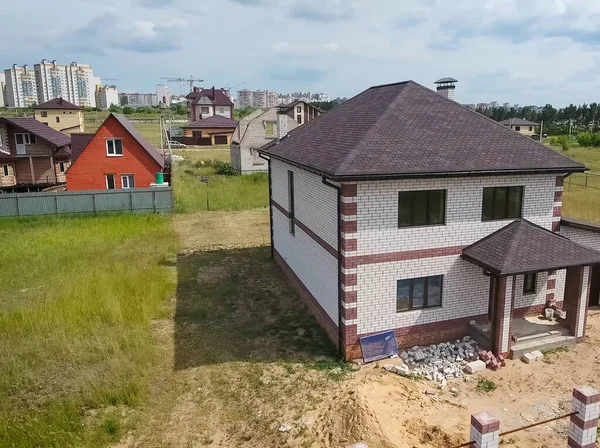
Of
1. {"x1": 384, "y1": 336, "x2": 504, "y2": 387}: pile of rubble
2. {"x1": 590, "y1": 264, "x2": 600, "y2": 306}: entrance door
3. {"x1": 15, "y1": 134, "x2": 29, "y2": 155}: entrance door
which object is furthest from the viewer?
{"x1": 15, "y1": 134, "x2": 29, "y2": 155}: entrance door

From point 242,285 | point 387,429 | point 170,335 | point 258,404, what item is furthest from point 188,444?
point 242,285

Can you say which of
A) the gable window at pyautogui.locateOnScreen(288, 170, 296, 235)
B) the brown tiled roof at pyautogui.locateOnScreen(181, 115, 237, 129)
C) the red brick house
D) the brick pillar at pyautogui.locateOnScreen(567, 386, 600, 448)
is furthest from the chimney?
the brown tiled roof at pyautogui.locateOnScreen(181, 115, 237, 129)

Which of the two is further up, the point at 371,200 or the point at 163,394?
the point at 371,200

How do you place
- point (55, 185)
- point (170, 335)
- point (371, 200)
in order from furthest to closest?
point (55, 185), point (170, 335), point (371, 200)

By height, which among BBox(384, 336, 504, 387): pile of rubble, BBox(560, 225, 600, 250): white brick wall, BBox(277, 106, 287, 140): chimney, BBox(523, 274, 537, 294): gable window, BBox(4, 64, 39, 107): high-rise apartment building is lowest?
BBox(384, 336, 504, 387): pile of rubble

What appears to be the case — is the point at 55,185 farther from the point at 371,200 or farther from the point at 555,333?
the point at 555,333

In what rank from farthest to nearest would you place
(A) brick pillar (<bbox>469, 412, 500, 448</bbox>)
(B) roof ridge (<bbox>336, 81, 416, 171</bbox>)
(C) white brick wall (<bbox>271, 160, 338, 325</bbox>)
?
(C) white brick wall (<bbox>271, 160, 338, 325</bbox>)
(B) roof ridge (<bbox>336, 81, 416, 171</bbox>)
(A) brick pillar (<bbox>469, 412, 500, 448</bbox>)

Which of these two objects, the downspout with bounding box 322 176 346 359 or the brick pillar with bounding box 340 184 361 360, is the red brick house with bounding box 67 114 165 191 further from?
the brick pillar with bounding box 340 184 361 360
